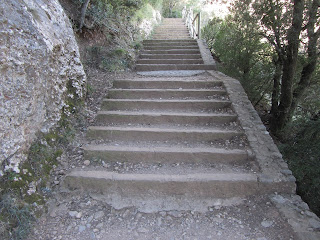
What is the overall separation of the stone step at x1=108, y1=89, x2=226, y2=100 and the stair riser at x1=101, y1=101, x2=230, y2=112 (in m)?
0.36

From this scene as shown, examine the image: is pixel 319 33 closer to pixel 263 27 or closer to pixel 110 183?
pixel 263 27

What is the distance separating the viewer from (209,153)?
117 inches

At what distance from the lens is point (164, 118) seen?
3.70 meters

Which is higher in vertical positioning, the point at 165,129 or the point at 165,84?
the point at 165,84

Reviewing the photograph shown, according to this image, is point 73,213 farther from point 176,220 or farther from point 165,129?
point 165,129

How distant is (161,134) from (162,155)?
0.44m

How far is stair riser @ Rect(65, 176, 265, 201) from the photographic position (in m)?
2.57

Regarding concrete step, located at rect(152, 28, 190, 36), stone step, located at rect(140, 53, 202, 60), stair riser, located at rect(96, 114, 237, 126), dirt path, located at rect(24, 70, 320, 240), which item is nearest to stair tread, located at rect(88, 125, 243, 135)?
stair riser, located at rect(96, 114, 237, 126)

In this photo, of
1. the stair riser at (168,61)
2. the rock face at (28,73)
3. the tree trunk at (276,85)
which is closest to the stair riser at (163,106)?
the rock face at (28,73)

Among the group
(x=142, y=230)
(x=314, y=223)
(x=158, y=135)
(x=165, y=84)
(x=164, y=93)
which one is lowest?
(x=142, y=230)

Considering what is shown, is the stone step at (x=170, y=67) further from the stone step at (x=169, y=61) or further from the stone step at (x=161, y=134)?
the stone step at (x=161, y=134)

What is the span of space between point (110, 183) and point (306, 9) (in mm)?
4659

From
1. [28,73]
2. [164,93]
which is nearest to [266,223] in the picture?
[164,93]

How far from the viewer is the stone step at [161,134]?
10.9 feet
